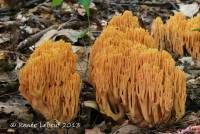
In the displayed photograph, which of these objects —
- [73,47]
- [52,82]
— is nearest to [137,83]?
[52,82]

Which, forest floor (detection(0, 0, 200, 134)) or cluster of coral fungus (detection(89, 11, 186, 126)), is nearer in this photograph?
cluster of coral fungus (detection(89, 11, 186, 126))

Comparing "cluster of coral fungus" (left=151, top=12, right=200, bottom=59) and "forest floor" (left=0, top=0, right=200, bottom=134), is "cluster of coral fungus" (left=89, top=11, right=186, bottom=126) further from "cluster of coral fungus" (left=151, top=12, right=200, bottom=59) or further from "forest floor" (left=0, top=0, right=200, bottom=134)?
"cluster of coral fungus" (left=151, top=12, right=200, bottom=59)

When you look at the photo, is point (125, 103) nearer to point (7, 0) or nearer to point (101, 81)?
point (101, 81)

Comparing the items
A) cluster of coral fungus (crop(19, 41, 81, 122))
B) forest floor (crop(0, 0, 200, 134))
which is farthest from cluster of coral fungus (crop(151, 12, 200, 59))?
cluster of coral fungus (crop(19, 41, 81, 122))

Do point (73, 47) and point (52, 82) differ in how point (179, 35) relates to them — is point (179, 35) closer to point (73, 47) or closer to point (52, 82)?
point (73, 47)

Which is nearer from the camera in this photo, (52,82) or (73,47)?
(52,82)


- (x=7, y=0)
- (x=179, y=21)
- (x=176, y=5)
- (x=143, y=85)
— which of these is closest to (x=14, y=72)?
(x=143, y=85)

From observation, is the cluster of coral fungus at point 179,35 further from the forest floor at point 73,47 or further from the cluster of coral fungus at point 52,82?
the cluster of coral fungus at point 52,82
